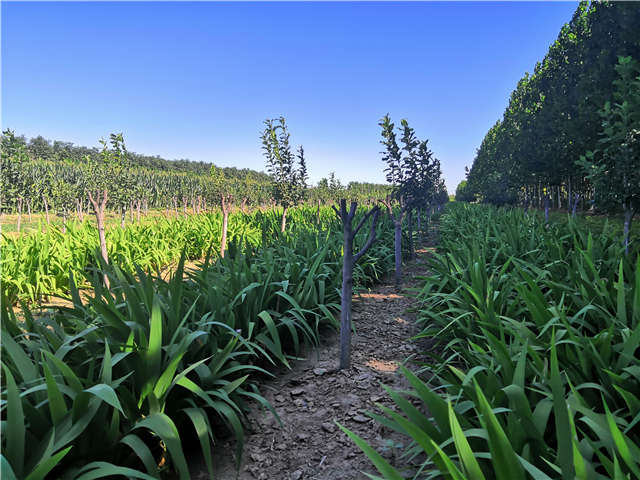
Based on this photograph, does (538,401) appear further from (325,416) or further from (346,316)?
(346,316)

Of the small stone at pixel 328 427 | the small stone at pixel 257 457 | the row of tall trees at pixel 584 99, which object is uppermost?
the row of tall trees at pixel 584 99

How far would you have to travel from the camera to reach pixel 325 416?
2.23m

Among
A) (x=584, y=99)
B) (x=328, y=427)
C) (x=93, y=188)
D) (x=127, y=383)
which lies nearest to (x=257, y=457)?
(x=328, y=427)

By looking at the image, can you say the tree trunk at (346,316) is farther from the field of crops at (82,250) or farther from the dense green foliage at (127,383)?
the field of crops at (82,250)

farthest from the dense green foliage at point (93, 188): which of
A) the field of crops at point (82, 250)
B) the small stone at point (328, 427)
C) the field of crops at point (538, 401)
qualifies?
the field of crops at point (538, 401)

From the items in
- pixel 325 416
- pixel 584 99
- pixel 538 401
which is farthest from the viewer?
pixel 584 99

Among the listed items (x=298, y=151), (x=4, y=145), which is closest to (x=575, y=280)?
(x=298, y=151)

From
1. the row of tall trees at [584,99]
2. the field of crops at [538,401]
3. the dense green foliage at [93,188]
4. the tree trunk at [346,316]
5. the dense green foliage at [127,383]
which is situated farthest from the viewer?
the dense green foliage at [93,188]

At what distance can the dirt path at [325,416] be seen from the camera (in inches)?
69.5

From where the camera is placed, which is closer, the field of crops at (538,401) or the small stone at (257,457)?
the field of crops at (538,401)

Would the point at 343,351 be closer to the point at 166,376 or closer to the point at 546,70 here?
the point at 166,376

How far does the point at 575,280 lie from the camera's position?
103 inches

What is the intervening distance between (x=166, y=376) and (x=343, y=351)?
165 cm

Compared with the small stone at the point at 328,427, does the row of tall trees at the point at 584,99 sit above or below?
above
